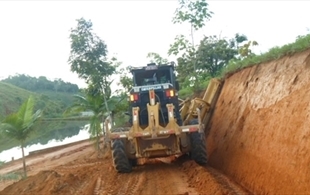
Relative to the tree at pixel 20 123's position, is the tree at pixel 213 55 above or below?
above

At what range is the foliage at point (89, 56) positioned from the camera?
69.7ft

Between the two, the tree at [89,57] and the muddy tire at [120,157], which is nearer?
the muddy tire at [120,157]

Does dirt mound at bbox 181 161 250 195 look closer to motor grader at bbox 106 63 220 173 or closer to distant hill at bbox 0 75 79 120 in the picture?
motor grader at bbox 106 63 220 173

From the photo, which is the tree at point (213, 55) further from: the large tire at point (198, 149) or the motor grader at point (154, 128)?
the large tire at point (198, 149)

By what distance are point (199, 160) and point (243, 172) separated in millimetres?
2454

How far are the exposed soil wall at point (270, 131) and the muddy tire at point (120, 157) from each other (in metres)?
2.80

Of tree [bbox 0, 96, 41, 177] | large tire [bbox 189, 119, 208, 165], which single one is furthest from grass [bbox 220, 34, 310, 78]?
tree [bbox 0, 96, 41, 177]

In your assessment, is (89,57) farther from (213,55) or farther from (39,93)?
Result: (39,93)

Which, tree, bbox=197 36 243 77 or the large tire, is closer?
the large tire

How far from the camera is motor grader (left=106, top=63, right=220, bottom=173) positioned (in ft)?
38.8

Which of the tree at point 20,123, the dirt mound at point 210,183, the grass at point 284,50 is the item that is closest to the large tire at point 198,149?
the dirt mound at point 210,183

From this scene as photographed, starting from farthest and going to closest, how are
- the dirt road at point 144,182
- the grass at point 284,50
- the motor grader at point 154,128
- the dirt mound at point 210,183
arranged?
the motor grader at point 154,128
the grass at point 284,50
the dirt road at point 144,182
the dirt mound at point 210,183

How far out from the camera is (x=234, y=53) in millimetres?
27938

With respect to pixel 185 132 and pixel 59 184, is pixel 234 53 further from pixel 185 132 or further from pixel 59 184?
pixel 59 184
